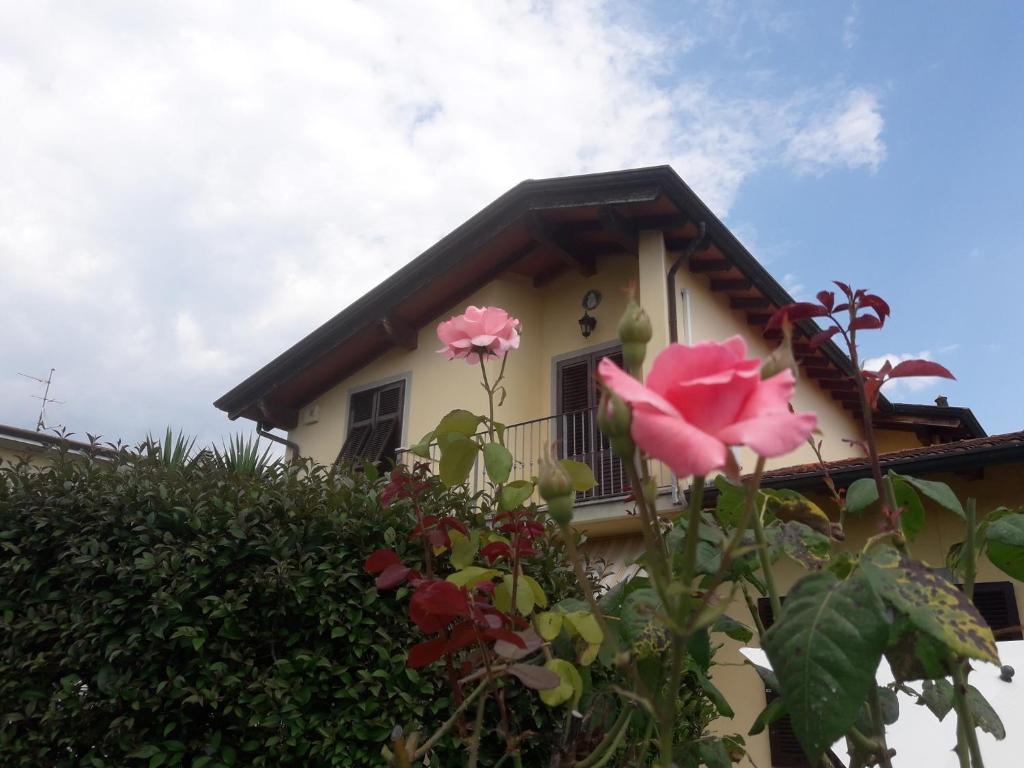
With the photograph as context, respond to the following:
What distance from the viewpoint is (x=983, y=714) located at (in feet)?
3.40

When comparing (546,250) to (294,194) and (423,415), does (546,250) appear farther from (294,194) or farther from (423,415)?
(294,194)

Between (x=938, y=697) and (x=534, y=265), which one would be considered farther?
(x=534, y=265)

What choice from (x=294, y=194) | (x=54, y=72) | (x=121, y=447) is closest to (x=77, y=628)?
(x=121, y=447)

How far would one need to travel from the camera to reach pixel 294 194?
42.7 feet

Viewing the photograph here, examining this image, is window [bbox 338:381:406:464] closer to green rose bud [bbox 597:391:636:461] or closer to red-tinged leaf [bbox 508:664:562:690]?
red-tinged leaf [bbox 508:664:562:690]

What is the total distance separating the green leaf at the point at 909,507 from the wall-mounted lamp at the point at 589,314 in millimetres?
8153

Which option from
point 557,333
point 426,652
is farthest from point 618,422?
point 557,333

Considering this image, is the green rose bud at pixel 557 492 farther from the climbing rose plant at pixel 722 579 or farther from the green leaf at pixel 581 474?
the green leaf at pixel 581 474

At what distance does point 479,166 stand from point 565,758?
432 inches

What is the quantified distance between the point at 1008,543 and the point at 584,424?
7962 millimetres

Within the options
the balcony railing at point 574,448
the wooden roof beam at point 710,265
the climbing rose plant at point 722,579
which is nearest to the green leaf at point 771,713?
the climbing rose plant at point 722,579

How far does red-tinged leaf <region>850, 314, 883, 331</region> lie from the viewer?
101 cm

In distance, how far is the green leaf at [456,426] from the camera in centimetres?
136

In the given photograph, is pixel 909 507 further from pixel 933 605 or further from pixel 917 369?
pixel 933 605
